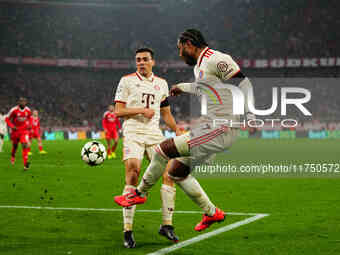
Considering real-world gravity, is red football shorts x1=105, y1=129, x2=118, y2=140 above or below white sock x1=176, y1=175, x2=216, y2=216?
above

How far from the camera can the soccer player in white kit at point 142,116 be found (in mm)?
6199

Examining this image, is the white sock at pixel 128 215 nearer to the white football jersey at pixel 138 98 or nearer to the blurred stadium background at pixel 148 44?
the white football jersey at pixel 138 98

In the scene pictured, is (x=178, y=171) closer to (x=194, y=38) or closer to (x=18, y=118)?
(x=194, y=38)

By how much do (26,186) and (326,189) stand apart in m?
6.56

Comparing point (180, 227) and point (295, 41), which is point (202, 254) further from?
point (295, 41)

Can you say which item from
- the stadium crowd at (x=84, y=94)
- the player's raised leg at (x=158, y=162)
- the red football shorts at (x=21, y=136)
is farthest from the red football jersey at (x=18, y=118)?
the stadium crowd at (x=84, y=94)

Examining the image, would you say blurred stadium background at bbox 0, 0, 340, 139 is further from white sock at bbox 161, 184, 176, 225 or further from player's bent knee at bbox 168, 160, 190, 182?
player's bent knee at bbox 168, 160, 190, 182

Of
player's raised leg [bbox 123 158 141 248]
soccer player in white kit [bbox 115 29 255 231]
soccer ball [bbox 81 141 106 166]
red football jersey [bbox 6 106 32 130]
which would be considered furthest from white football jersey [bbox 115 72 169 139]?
red football jersey [bbox 6 106 32 130]

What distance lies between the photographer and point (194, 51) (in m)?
5.73

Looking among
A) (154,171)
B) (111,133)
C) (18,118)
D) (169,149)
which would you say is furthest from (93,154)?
(111,133)

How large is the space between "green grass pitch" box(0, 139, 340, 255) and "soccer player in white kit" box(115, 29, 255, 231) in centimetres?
86

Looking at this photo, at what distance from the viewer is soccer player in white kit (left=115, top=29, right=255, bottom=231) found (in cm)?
552

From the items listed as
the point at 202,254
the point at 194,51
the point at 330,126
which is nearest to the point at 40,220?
the point at 202,254

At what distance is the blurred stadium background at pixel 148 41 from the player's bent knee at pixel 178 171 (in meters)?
42.3
